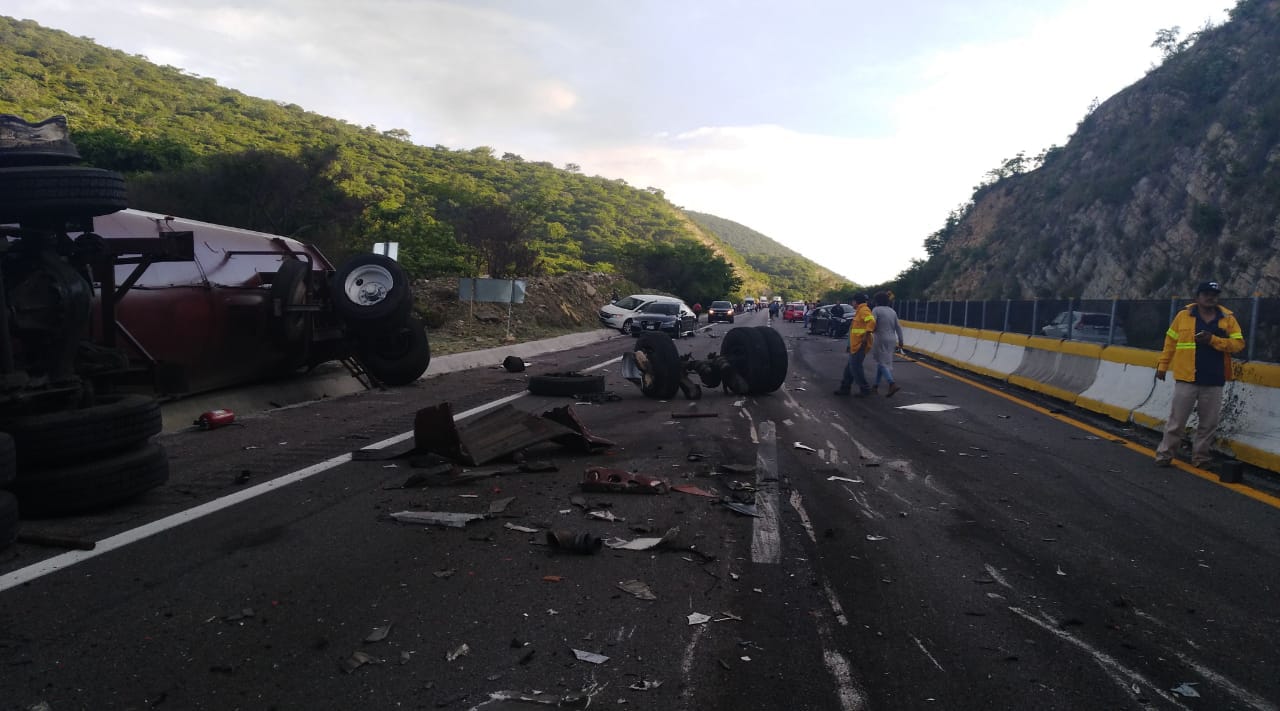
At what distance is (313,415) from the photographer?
35.8 feet

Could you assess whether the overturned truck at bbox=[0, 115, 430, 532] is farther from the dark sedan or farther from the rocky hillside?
the dark sedan

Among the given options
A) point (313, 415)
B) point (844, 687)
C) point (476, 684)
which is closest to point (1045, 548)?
point (844, 687)

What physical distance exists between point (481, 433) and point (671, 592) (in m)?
4.06

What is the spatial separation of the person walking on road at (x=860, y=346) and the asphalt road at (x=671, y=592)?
6.21 m

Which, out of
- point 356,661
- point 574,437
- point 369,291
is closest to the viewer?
point 356,661

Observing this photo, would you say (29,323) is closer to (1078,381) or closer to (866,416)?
(866,416)

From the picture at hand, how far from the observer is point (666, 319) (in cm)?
3288

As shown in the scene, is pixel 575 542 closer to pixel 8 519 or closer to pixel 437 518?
pixel 437 518

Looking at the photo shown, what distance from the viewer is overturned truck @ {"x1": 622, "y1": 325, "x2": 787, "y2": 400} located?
1316cm

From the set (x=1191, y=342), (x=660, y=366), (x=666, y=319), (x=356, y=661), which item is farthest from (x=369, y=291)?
(x=666, y=319)

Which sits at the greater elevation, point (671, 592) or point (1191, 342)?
point (1191, 342)

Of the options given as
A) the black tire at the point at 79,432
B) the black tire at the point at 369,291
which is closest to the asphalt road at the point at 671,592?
the black tire at the point at 79,432

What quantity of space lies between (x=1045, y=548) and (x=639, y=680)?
3373 millimetres

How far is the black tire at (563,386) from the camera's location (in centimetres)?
1345
